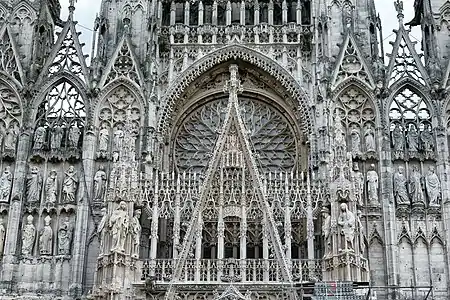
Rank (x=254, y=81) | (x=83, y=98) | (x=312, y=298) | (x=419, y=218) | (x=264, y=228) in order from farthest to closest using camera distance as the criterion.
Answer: (x=254, y=81) → (x=83, y=98) → (x=419, y=218) → (x=264, y=228) → (x=312, y=298)

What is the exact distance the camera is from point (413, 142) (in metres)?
21.2

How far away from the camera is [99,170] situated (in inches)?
823

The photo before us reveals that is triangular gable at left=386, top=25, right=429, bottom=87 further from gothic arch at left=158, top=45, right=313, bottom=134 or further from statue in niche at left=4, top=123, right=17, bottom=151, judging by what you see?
statue in niche at left=4, top=123, right=17, bottom=151

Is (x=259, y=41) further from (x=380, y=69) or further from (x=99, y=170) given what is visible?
(x=99, y=170)

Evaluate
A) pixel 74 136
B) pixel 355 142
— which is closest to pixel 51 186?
pixel 74 136

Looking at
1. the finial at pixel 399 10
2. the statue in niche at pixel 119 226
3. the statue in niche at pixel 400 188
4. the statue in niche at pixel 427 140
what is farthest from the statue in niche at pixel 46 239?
Result: the finial at pixel 399 10

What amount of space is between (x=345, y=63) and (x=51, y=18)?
33.6ft

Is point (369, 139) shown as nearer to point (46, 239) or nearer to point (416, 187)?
point (416, 187)

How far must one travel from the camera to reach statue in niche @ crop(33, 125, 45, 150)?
21.2 m

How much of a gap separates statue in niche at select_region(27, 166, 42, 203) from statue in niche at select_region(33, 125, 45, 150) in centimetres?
65

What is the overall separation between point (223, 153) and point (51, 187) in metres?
5.17

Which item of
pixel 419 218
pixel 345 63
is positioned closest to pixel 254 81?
pixel 345 63

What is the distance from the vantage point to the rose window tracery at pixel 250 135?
22344 mm

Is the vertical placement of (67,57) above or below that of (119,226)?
above
